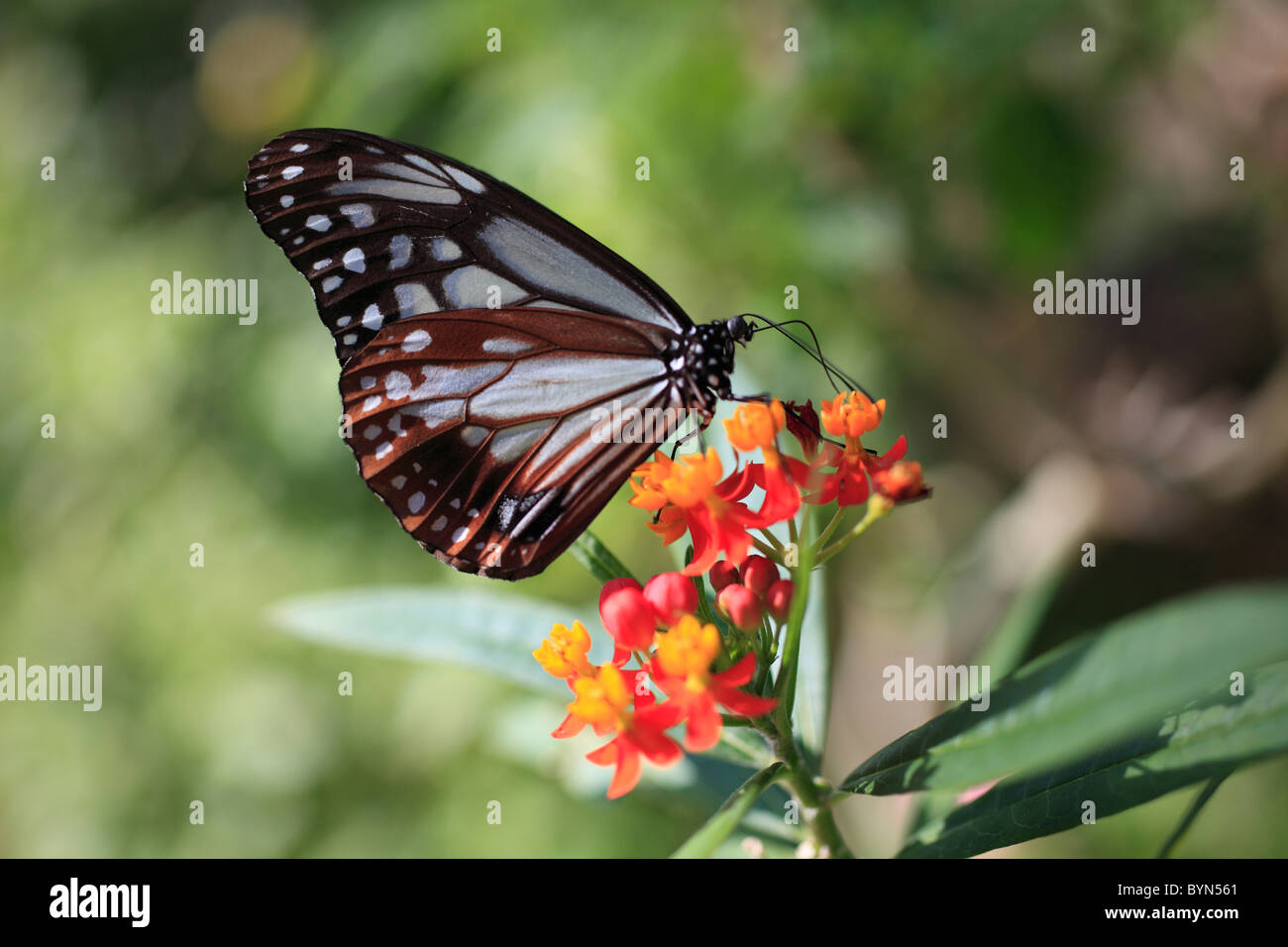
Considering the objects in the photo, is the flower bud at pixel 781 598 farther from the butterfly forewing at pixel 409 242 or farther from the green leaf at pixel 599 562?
the butterfly forewing at pixel 409 242

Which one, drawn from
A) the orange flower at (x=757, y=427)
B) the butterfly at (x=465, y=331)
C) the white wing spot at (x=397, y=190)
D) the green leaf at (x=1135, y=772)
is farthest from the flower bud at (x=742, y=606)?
the white wing spot at (x=397, y=190)

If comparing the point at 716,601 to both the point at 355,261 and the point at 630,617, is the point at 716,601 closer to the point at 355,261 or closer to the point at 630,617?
the point at 630,617

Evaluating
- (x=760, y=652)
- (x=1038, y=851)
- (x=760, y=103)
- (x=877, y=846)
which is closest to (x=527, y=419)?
(x=760, y=652)

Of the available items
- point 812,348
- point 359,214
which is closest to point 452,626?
point 359,214

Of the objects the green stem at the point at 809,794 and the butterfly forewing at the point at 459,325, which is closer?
the green stem at the point at 809,794

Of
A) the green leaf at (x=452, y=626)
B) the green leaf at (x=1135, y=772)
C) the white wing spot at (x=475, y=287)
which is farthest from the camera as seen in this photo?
the white wing spot at (x=475, y=287)

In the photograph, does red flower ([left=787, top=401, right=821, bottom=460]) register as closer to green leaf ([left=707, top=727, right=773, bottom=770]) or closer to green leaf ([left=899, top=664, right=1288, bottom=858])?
green leaf ([left=707, top=727, right=773, bottom=770])

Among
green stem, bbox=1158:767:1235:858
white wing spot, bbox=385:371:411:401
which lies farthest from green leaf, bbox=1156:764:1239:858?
white wing spot, bbox=385:371:411:401

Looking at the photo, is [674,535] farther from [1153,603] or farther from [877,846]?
[1153,603]
